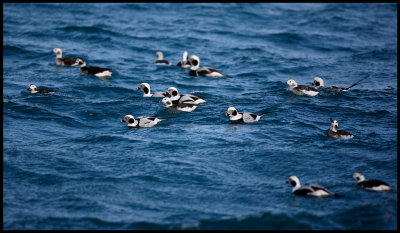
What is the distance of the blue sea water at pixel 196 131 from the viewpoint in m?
9.46

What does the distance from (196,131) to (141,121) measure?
1.62 metres

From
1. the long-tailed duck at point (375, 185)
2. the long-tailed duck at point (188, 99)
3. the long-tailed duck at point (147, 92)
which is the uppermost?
the long-tailed duck at point (147, 92)

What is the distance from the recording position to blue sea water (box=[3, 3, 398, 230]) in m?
9.46

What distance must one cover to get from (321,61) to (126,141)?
11.8 m

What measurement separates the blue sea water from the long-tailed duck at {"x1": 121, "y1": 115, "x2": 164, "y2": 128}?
0.84 ft

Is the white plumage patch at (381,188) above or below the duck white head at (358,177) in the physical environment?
below

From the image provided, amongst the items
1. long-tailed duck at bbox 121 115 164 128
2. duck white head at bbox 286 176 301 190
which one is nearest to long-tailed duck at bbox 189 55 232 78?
long-tailed duck at bbox 121 115 164 128

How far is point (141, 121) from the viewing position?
46.5 ft

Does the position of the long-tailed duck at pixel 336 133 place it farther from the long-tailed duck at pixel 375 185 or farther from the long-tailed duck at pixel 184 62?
the long-tailed duck at pixel 184 62

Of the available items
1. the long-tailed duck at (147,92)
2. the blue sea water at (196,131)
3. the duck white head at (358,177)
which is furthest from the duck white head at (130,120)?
the duck white head at (358,177)

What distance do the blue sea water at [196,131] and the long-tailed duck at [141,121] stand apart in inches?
10.1

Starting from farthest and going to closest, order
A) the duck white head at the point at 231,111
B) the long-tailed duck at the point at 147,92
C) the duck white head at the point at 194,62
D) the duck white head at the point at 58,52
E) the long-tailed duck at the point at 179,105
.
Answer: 1. the duck white head at the point at 58,52
2. the duck white head at the point at 194,62
3. the long-tailed duck at the point at 147,92
4. the long-tailed duck at the point at 179,105
5. the duck white head at the point at 231,111

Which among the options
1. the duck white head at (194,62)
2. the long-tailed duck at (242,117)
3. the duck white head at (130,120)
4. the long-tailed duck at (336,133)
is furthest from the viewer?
the duck white head at (194,62)

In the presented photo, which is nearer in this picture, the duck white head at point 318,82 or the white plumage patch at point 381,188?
the white plumage patch at point 381,188
